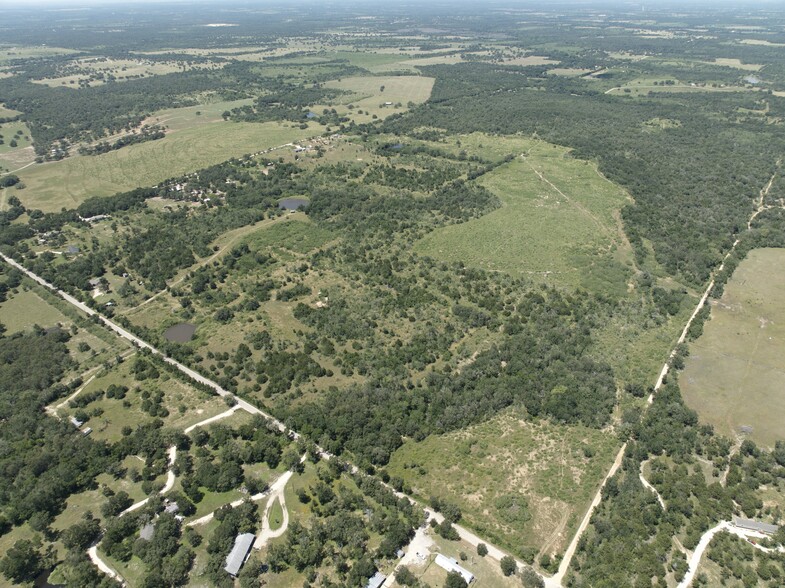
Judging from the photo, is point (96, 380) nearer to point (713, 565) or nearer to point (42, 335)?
point (42, 335)

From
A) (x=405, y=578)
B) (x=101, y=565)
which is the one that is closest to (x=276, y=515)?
(x=405, y=578)

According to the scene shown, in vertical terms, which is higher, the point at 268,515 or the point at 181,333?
the point at 181,333

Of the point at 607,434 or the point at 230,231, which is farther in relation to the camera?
the point at 230,231

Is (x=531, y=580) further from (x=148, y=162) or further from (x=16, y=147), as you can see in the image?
(x=16, y=147)

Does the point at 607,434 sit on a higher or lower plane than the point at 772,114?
lower

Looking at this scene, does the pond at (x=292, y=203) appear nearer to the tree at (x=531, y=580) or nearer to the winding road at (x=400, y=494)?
the winding road at (x=400, y=494)

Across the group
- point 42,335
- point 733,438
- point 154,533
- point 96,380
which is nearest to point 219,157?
point 42,335

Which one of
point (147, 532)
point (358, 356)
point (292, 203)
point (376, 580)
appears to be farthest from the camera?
point (292, 203)

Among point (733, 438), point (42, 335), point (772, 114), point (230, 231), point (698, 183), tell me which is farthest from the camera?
point (772, 114)
